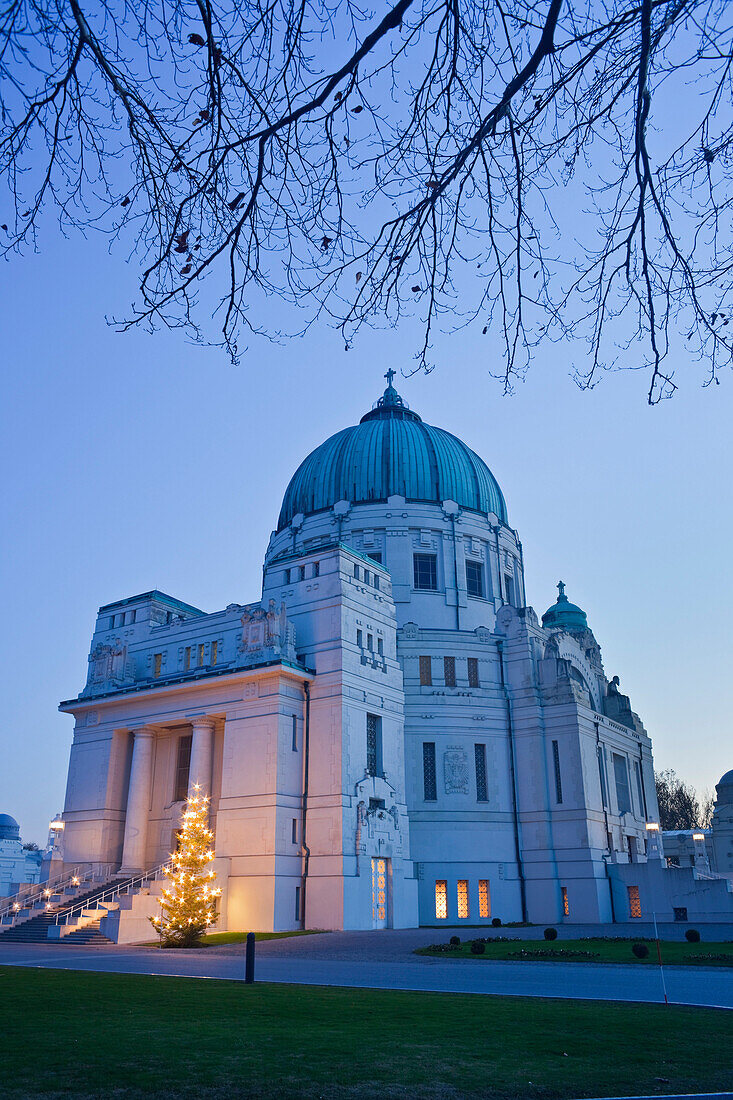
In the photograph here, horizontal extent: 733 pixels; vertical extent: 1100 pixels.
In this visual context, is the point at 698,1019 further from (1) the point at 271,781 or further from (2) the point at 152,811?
(2) the point at 152,811

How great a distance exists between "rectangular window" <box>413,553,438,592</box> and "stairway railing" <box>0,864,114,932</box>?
25.9 meters

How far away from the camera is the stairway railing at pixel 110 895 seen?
132 feet

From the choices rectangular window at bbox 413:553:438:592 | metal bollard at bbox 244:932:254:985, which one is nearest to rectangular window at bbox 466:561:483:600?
rectangular window at bbox 413:553:438:592

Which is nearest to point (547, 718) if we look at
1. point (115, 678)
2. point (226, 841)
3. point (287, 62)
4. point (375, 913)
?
point (375, 913)

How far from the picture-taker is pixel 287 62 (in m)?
6.89

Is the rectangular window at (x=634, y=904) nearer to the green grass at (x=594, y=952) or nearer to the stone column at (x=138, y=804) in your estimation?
the green grass at (x=594, y=952)

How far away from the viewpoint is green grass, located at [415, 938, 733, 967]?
25.2 meters

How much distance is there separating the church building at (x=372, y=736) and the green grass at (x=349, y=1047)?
2719 centimetres

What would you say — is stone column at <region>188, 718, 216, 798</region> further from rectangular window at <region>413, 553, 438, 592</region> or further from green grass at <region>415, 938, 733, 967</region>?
rectangular window at <region>413, 553, 438, 592</region>

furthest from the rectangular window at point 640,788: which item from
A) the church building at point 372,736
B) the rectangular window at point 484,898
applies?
the rectangular window at point 484,898

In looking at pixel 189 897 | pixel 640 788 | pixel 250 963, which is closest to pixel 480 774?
pixel 640 788

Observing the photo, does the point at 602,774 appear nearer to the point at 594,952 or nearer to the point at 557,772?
the point at 557,772

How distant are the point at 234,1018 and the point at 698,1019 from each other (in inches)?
275

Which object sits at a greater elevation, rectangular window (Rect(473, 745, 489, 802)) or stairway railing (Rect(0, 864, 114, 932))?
rectangular window (Rect(473, 745, 489, 802))
